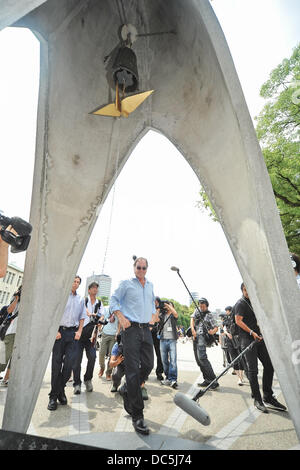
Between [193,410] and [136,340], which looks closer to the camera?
[193,410]

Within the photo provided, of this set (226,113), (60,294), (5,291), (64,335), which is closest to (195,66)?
(226,113)

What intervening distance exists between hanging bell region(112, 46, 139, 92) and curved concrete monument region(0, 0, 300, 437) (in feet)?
2.70

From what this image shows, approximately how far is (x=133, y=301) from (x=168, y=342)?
9.48 feet

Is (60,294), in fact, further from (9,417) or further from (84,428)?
(84,428)

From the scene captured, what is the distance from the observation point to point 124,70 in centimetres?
369

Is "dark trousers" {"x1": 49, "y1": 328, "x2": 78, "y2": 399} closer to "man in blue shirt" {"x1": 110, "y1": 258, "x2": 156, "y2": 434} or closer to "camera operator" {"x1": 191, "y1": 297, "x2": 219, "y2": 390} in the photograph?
"man in blue shirt" {"x1": 110, "y1": 258, "x2": 156, "y2": 434}

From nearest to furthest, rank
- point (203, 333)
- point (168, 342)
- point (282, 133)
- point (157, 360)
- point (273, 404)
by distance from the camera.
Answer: point (273, 404)
point (168, 342)
point (203, 333)
point (157, 360)
point (282, 133)

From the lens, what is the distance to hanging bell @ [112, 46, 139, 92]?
12.0 feet

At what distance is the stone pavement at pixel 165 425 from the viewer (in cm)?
283

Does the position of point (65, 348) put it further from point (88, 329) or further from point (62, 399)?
point (88, 329)

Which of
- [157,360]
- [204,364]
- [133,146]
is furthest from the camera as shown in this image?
[157,360]

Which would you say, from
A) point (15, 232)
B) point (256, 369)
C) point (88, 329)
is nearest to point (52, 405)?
point (88, 329)

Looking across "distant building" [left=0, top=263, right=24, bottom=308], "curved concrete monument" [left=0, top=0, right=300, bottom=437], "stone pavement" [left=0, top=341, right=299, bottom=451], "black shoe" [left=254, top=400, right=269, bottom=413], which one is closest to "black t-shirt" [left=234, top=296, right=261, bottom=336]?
"black shoe" [left=254, top=400, right=269, bottom=413]
